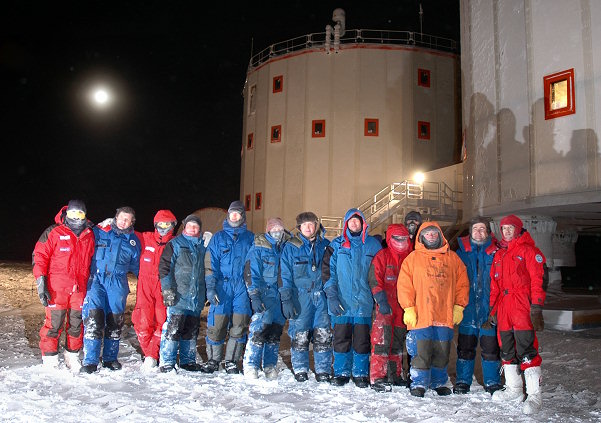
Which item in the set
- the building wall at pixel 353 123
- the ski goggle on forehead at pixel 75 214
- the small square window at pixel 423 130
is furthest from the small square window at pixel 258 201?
the ski goggle on forehead at pixel 75 214

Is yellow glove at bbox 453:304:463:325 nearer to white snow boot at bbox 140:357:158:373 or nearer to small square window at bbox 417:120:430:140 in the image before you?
white snow boot at bbox 140:357:158:373

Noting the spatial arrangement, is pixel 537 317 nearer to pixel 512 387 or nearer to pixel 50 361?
pixel 512 387

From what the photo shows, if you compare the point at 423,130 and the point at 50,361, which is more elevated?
the point at 423,130

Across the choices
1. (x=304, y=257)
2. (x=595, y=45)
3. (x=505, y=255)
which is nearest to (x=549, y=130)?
(x=595, y=45)

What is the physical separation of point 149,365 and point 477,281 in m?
3.64

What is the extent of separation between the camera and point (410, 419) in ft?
13.5

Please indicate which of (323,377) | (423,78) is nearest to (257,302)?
(323,377)

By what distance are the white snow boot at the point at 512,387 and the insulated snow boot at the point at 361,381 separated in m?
1.19

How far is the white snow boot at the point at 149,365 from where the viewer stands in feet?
18.2

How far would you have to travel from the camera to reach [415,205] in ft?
55.4

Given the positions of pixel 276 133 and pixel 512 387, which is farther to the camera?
pixel 276 133

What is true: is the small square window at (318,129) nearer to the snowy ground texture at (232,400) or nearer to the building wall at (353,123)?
the building wall at (353,123)

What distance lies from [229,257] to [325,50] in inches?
640

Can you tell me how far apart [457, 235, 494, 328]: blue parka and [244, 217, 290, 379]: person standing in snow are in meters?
1.97
